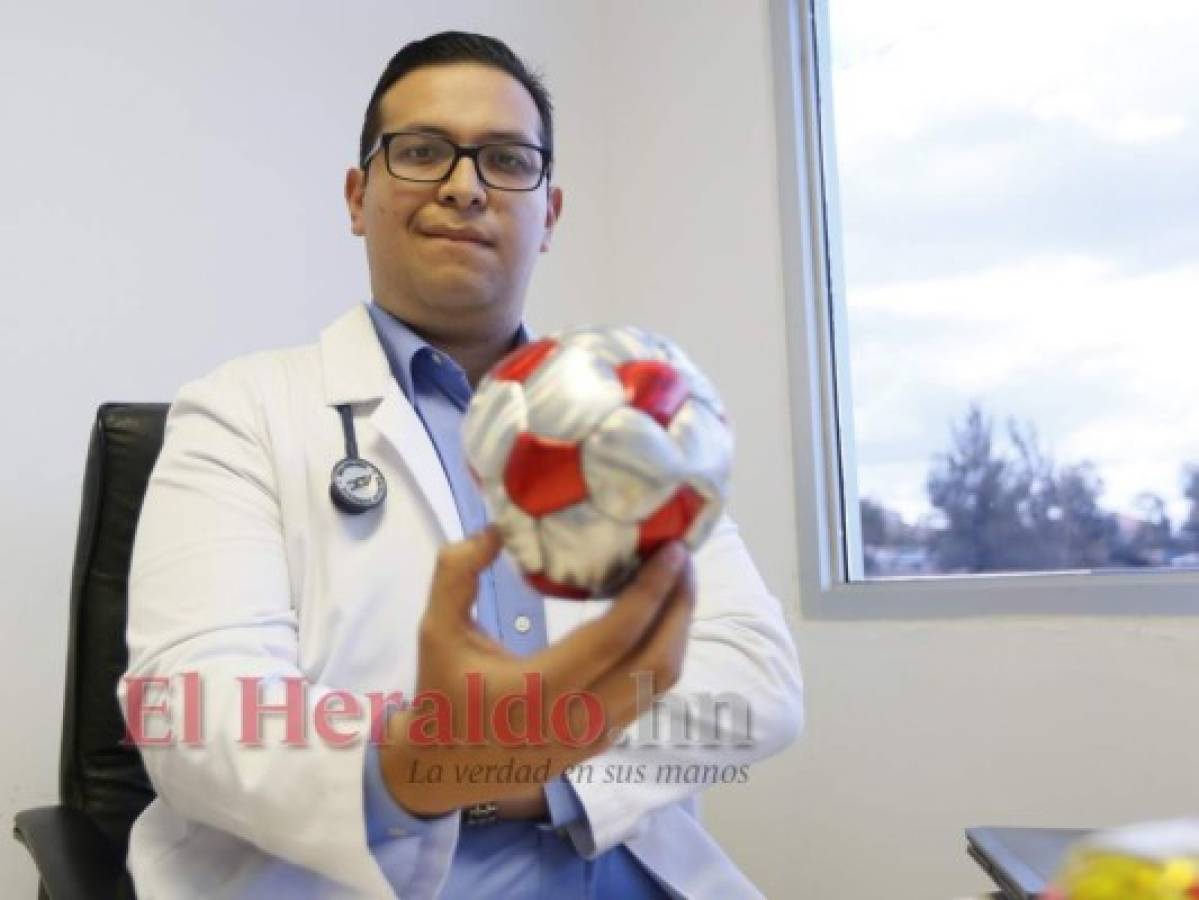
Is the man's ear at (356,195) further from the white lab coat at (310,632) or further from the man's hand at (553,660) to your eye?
the man's hand at (553,660)

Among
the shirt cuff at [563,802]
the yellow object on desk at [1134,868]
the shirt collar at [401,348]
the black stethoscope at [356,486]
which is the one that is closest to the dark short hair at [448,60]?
the shirt collar at [401,348]

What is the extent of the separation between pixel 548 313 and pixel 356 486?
3.30ft

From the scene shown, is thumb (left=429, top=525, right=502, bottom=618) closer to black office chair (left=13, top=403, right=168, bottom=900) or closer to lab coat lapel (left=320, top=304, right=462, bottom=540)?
lab coat lapel (left=320, top=304, right=462, bottom=540)

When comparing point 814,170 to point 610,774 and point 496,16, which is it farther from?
point 610,774

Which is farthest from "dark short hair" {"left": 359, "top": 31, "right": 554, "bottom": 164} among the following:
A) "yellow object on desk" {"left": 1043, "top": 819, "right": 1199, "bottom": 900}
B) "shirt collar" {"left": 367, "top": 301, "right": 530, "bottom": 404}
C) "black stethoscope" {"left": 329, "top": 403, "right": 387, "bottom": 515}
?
"yellow object on desk" {"left": 1043, "top": 819, "right": 1199, "bottom": 900}

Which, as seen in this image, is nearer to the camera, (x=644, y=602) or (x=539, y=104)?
(x=644, y=602)

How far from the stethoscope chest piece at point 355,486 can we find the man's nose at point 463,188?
0.85 feet

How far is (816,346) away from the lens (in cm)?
157

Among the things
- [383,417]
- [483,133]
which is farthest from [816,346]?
[383,417]

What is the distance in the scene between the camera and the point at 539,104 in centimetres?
107

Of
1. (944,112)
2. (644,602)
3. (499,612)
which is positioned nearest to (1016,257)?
(944,112)

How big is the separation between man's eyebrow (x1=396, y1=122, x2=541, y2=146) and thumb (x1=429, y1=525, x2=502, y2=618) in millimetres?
569

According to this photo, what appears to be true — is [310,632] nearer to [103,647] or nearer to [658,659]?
[103,647]

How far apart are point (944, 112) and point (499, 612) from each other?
1.07 meters
